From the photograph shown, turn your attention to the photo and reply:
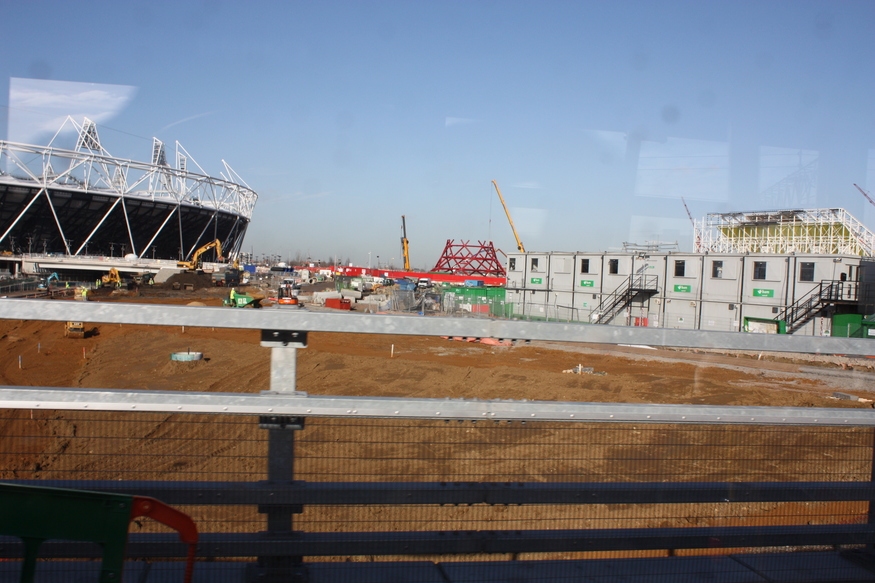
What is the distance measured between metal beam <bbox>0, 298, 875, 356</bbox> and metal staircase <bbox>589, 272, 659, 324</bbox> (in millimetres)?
23924

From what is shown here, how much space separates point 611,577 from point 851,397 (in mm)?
9334

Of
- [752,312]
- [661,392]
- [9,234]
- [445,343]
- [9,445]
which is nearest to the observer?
[9,445]

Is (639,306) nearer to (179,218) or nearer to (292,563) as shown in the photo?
(292,563)

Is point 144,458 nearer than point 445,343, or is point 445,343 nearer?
point 144,458

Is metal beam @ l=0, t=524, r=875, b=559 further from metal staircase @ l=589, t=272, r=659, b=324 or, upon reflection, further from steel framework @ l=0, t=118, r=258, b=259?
steel framework @ l=0, t=118, r=258, b=259

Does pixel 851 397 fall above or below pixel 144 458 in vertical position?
below

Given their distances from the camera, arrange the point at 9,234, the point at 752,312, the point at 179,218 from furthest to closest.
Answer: the point at 179,218
the point at 9,234
the point at 752,312

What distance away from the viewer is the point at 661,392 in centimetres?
1411

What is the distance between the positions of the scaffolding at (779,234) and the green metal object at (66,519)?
25870mm

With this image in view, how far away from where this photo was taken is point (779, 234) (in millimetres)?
25547

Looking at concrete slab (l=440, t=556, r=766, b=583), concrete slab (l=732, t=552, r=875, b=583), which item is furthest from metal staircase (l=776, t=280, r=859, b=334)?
concrete slab (l=440, t=556, r=766, b=583)

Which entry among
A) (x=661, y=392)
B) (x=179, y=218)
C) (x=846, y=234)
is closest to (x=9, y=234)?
(x=179, y=218)

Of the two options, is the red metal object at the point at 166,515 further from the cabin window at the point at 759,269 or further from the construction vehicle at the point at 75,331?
the cabin window at the point at 759,269

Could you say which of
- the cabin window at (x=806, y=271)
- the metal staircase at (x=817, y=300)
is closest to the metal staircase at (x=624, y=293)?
the metal staircase at (x=817, y=300)
